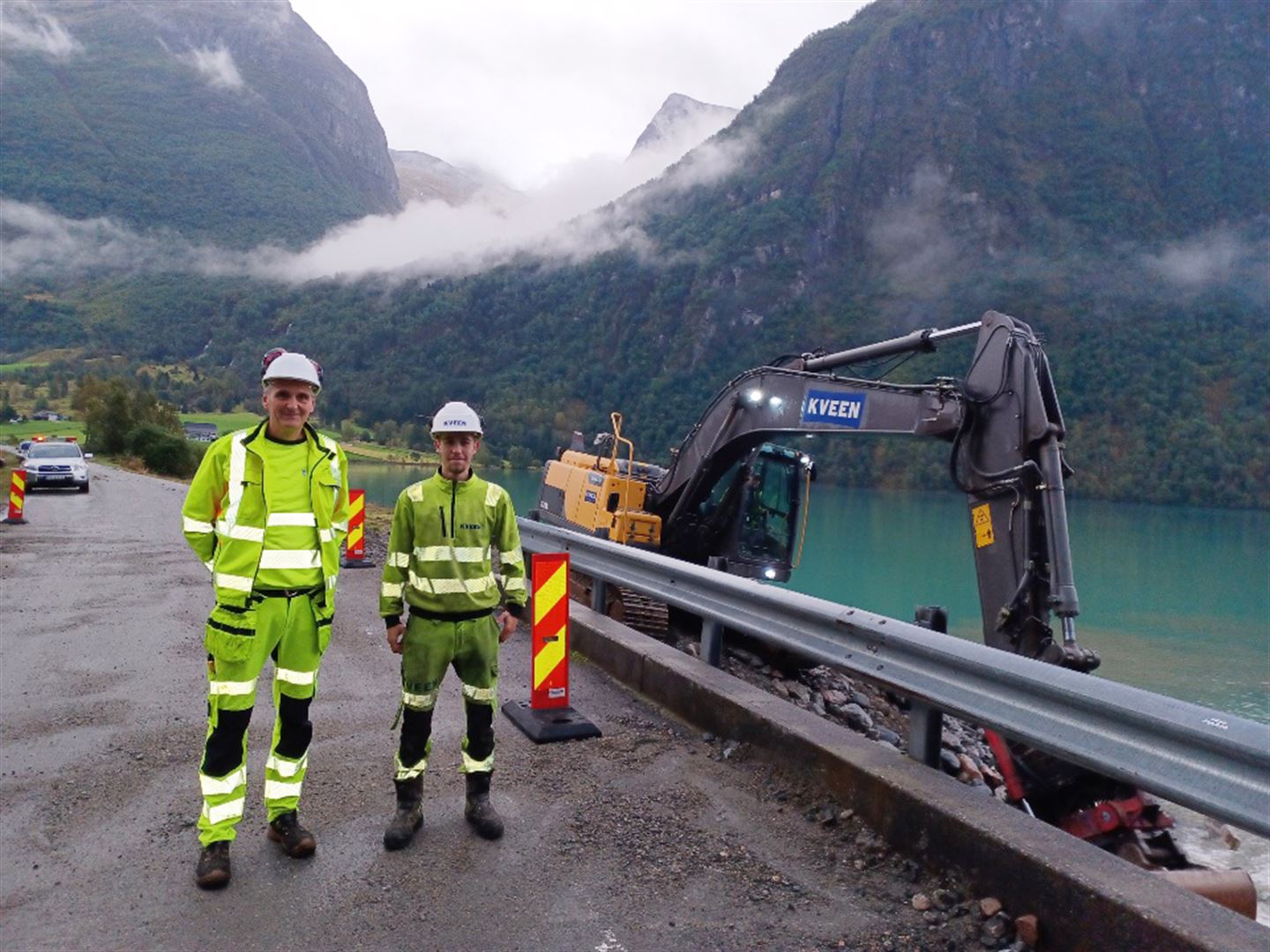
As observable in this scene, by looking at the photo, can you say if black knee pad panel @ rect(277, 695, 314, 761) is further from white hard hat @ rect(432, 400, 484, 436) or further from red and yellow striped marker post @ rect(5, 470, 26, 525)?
red and yellow striped marker post @ rect(5, 470, 26, 525)

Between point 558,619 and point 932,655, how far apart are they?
2.31 metres

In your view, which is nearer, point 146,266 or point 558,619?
point 558,619

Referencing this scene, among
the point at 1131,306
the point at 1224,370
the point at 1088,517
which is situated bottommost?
the point at 1088,517

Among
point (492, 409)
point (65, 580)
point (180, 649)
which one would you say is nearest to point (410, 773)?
point (180, 649)

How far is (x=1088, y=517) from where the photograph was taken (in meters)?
59.7

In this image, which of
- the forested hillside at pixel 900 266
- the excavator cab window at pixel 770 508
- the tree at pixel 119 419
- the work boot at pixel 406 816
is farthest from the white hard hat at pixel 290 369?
the forested hillside at pixel 900 266

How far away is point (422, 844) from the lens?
13.5ft

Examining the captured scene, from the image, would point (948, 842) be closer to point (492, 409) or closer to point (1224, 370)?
point (492, 409)

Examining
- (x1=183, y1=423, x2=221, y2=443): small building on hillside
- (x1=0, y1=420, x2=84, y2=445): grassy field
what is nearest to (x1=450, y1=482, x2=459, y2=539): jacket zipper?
(x1=183, y1=423, x2=221, y2=443): small building on hillside

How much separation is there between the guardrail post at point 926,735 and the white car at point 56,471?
27.6m

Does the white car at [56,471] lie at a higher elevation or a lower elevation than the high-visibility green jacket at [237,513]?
lower

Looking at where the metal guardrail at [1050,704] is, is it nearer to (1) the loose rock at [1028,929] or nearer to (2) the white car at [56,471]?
(1) the loose rock at [1028,929]

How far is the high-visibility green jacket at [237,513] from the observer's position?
12.7 feet

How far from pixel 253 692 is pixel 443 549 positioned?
96 centimetres
